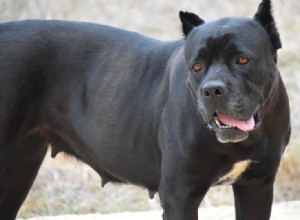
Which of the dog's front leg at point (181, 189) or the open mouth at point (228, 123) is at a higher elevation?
the open mouth at point (228, 123)

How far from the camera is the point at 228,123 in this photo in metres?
3.43

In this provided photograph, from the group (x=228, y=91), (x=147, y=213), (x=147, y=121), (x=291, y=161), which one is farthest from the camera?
(x=291, y=161)

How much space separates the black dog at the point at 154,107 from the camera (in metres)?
3.42

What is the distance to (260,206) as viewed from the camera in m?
4.00

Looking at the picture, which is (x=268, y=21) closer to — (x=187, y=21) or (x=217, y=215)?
(x=187, y=21)

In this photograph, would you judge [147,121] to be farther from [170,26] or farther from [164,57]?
[170,26]

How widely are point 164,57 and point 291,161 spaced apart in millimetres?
2622

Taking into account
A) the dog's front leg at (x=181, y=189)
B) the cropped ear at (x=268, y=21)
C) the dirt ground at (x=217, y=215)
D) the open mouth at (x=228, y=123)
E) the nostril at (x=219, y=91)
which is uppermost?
the cropped ear at (x=268, y=21)

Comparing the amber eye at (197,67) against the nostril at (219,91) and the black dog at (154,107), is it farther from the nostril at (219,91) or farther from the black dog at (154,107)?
the nostril at (219,91)

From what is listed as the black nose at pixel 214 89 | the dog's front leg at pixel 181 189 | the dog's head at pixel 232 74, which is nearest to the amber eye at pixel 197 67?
the dog's head at pixel 232 74

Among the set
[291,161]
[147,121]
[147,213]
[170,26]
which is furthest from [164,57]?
[170,26]

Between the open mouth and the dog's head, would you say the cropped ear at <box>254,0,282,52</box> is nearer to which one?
the dog's head

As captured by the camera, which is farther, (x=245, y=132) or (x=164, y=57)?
(x=164, y=57)

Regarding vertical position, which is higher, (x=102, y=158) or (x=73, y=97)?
(x=73, y=97)
